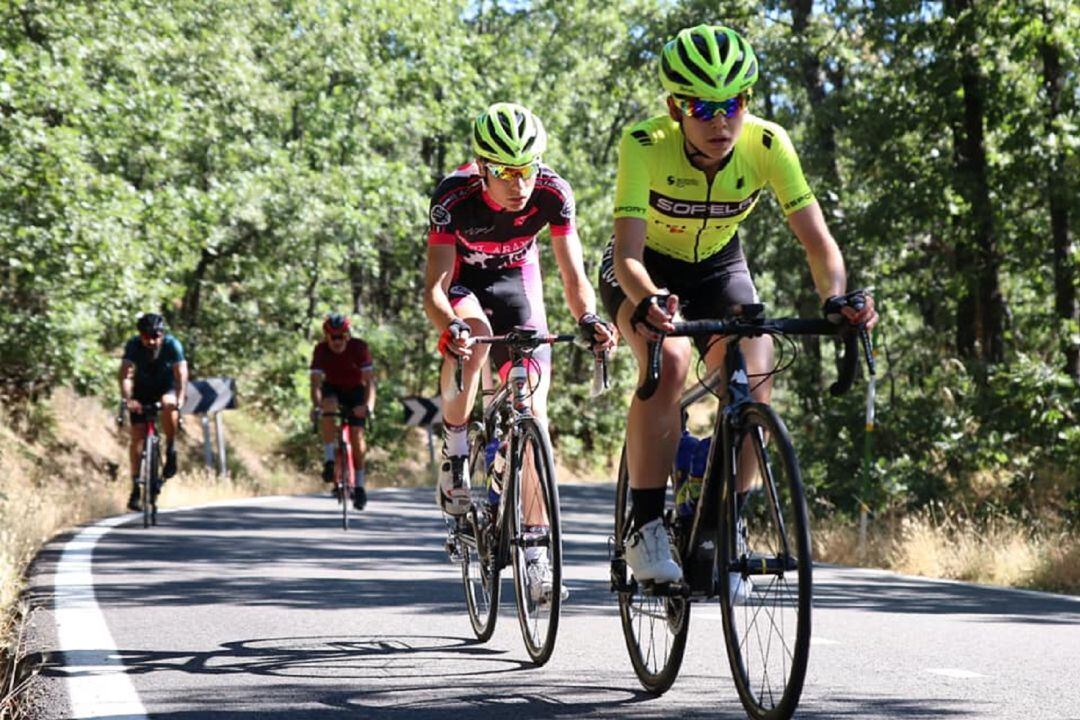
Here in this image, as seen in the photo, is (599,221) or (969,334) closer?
(969,334)

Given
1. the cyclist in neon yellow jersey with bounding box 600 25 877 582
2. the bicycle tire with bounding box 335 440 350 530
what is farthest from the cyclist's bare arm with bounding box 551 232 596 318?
the bicycle tire with bounding box 335 440 350 530

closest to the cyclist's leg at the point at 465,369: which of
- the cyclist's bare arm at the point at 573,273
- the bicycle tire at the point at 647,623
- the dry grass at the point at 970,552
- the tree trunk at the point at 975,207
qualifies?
the cyclist's bare arm at the point at 573,273

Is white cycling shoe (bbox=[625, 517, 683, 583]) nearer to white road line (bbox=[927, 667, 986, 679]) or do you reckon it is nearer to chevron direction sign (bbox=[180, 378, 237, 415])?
white road line (bbox=[927, 667, 986, 679])

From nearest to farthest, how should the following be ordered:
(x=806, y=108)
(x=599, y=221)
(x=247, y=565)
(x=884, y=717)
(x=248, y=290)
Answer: (x=884, y=717)
(x=247, y=565)
(x=806, y=108)
(x=248, y=290)
(x=599, y=221)

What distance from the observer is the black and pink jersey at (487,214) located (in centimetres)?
734

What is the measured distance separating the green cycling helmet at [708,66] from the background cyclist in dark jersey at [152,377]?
10184 millimetres

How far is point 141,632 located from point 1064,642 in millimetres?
4237

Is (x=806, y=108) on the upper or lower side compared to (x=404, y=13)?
lower

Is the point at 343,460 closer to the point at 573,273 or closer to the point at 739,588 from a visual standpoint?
the point at 573,273

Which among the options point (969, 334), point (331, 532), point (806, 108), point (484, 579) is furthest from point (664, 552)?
point (806, 108)

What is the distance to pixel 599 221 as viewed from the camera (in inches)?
1603

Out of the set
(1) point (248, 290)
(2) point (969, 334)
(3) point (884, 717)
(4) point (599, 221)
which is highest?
(4) point (599, 221)

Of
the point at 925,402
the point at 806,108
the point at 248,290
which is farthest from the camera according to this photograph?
the point at 248,290

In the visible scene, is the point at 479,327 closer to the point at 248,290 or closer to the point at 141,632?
the point at 141,632
